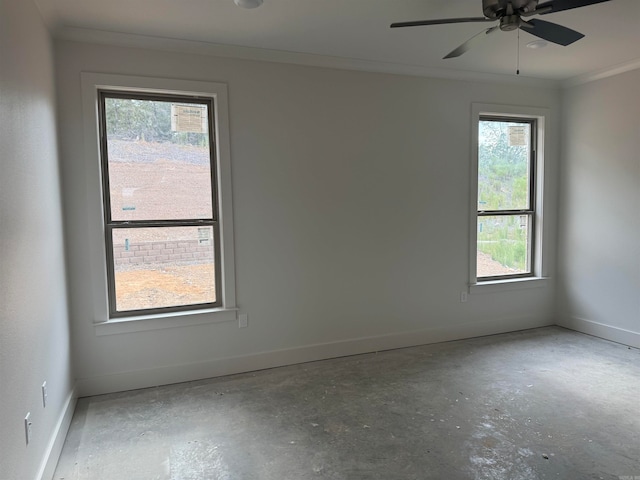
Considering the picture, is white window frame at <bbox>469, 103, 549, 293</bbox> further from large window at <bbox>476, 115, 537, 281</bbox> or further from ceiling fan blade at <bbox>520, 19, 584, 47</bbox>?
ceiling fan blade at <bbox>520, 19, 584, 47</bbox>

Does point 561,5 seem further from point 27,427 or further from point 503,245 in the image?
point 27,427

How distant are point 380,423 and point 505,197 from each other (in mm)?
2987

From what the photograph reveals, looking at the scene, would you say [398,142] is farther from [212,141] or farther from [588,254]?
[588,254]

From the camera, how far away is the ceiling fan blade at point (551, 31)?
7.62 ft

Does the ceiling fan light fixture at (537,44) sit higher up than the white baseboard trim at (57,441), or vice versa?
the ceiling fan light fixture at (537,44)

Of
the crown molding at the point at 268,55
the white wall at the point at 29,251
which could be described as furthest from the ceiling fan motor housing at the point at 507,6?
the white wall at the point at 29,251

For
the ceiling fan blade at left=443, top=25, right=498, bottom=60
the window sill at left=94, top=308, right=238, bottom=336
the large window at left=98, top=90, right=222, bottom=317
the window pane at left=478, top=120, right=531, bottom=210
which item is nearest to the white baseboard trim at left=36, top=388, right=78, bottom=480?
the window sill at left=94, top=308, right=238, bottom=336

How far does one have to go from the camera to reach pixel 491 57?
3.74 m

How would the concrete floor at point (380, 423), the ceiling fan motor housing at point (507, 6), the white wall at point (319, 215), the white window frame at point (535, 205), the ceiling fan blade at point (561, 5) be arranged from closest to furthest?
the ceiling fan blade at point (561, 5)
the ceiling fan motor housing at point (507, 6)
the concrete floor at point (380, 423)
the white wall at point (319, 215)
the white window frame at point (535, 205)

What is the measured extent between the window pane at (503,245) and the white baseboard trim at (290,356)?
56 centimetres

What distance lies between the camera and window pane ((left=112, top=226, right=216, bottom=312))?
328 cm

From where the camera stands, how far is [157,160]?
3330 millimetres

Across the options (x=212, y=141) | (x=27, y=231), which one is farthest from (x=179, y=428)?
(x=212, y=141)

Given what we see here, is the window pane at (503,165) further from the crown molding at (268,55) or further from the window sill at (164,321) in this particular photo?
the window sill at (164,321)
